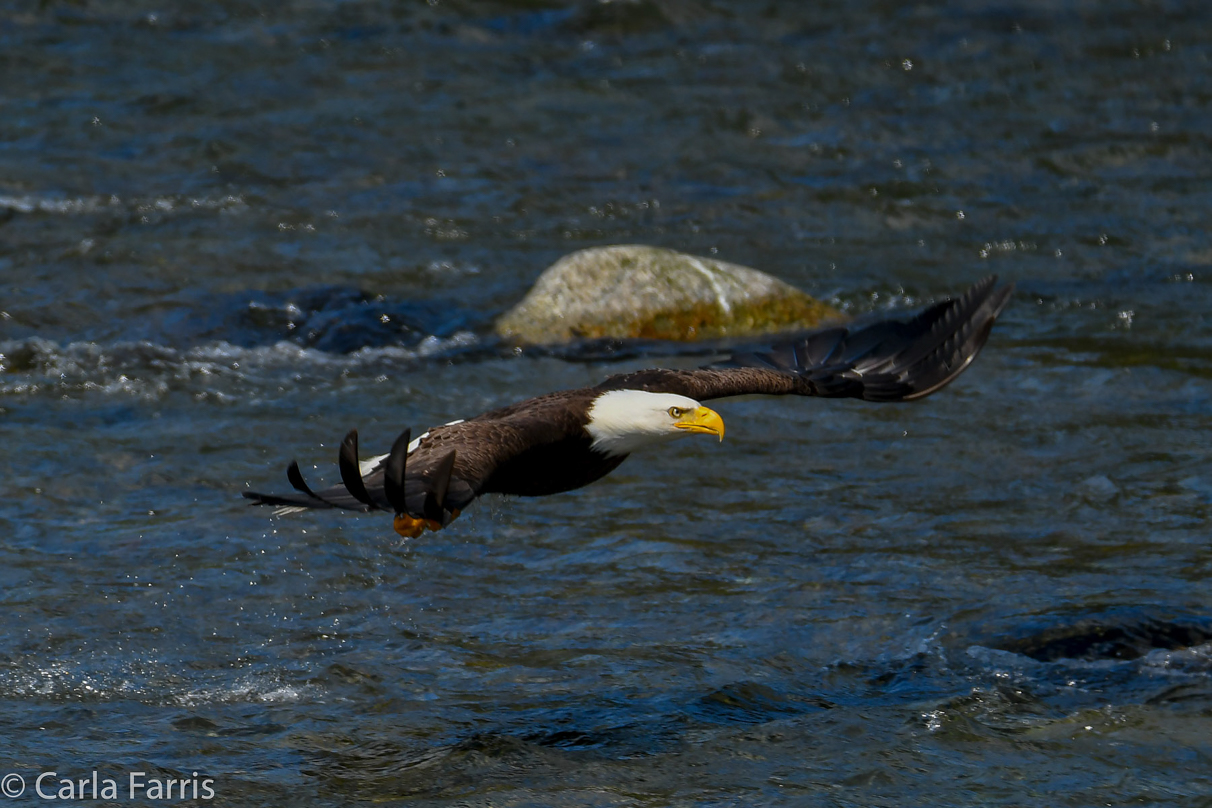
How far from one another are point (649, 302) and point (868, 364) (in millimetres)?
3268

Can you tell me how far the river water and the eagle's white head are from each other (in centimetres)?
82

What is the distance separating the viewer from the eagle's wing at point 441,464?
484cm

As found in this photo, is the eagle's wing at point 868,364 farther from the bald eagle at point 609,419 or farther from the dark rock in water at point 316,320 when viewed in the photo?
the dark rock in water at point 316,320

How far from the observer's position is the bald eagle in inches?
199

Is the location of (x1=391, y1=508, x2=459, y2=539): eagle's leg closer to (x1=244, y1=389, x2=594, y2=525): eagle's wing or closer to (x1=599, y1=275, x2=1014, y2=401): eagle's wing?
(x1=244, y1=389, x2=594, y2=525): eagle's wing

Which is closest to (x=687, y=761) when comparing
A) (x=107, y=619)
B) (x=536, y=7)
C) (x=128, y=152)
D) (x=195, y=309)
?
(x=107, y=619)

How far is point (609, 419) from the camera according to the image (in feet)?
21.4

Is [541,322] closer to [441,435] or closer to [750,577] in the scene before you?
[750,577]

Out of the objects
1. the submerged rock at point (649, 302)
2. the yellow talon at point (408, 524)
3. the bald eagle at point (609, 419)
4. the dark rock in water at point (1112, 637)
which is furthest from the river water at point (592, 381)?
the yellow talon at point (408, 524)

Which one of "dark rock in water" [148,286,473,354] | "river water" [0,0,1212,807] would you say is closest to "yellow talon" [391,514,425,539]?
"river water" [0,0,1212,807]

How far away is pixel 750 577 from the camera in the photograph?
7.31 metres

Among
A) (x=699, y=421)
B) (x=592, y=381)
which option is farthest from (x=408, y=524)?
(x=592, y=381)

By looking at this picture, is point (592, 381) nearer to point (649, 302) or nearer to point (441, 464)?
point (649, 302)

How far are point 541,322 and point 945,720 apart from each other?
5063mm
